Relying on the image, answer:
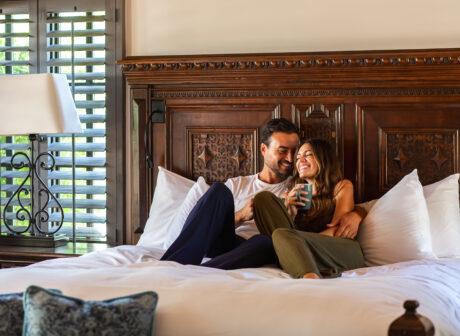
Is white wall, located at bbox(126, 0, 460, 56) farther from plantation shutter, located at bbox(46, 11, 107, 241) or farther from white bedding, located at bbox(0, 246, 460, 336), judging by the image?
white bedding, located at bbox(0, 246, 460, 336)

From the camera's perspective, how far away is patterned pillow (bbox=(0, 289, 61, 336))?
5.99 feet

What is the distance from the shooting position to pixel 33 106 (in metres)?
3.67

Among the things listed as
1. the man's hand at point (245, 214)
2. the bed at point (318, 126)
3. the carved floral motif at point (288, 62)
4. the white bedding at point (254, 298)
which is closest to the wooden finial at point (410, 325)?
the white bedding at point (254, 298)

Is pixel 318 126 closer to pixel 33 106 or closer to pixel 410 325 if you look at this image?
pixel 33 106

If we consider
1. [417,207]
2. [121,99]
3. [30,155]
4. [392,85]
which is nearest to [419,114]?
[392,85]

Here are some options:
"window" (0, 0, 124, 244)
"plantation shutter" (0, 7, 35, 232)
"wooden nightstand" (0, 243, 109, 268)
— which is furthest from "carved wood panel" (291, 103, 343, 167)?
"plantation shutter" (0, 7, 35, 232)

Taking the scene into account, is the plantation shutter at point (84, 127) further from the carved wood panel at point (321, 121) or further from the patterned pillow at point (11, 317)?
the patterned pillow at point (11, 317)

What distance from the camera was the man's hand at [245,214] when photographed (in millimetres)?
3236

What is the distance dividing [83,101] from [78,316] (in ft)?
8.22

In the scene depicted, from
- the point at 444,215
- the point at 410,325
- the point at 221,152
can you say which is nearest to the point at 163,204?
the point at 221,152

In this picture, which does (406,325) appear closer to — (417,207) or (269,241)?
(269,241)

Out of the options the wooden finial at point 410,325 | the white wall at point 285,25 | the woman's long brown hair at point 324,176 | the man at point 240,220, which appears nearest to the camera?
the wooden finial at point 410,325

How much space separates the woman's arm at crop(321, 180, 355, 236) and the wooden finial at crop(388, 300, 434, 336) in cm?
161

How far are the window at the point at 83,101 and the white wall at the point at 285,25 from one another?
196 mm
